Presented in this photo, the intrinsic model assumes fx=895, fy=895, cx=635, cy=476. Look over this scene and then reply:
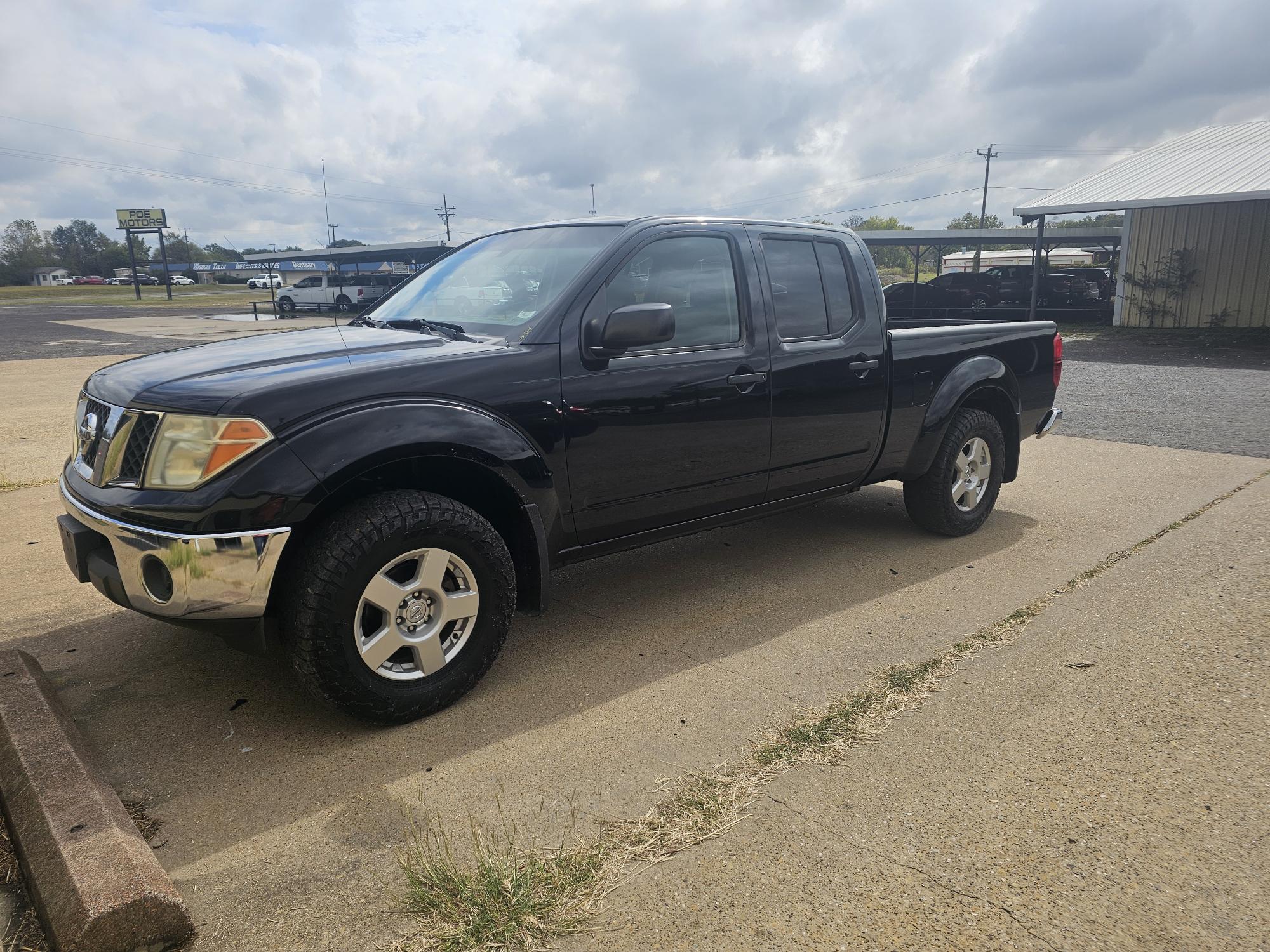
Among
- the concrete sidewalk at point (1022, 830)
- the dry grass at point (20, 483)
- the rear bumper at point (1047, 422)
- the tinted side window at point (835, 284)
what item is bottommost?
the concrete sidewalk at point (1022, 830)

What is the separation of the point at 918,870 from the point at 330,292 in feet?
134

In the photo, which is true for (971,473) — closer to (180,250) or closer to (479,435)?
(479,435)

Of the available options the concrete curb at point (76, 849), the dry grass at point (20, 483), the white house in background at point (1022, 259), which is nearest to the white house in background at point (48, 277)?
the white house in background at point (1022, 259)

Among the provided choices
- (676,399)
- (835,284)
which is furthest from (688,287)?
(835,284)

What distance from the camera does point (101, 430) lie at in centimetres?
312

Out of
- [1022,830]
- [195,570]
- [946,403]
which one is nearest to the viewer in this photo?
[1022,830]

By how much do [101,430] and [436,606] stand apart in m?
1.31

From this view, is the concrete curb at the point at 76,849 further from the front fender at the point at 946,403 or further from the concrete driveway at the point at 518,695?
the front fender at the point at 946,403

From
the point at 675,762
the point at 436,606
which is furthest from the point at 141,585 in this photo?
the point at 675,762

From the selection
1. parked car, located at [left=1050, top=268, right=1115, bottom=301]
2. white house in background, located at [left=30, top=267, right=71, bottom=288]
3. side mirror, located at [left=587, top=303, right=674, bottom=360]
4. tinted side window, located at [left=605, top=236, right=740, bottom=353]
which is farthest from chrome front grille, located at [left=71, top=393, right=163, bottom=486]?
white house in background, located at [left=30, top=267, right=71, bottom=288]

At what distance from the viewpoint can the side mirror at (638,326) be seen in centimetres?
342

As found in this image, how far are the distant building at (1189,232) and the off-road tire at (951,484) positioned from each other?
1705cm

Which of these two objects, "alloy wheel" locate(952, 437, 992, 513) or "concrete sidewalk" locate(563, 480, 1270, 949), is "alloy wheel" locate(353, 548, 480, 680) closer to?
"concrete sidewalk" locate(563, 480, 1270, 949)

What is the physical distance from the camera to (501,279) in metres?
3.99
